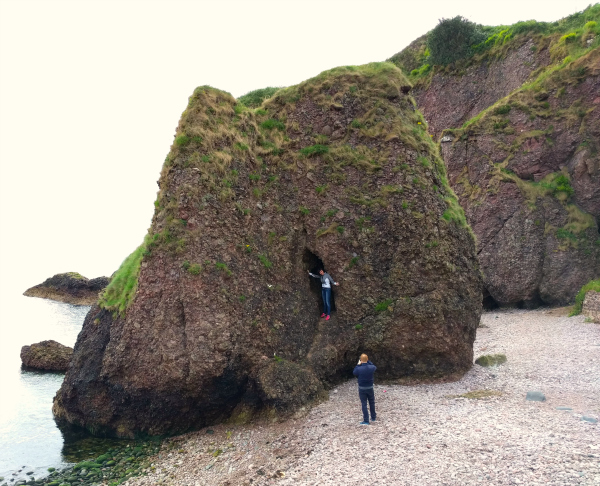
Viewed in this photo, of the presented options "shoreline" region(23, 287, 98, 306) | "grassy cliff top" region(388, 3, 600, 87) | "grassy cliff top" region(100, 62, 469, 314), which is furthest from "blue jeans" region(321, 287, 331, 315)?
"shoreline" region(23, 287, 98, 306)

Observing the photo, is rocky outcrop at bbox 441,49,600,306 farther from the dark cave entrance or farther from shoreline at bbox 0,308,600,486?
the dark cave entrance

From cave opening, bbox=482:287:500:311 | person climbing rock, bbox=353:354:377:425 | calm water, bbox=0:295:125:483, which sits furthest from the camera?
cave opening, bbox=482:287:500:311

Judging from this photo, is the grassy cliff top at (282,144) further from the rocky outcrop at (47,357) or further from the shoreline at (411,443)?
the rocky outcrop at (47,357)

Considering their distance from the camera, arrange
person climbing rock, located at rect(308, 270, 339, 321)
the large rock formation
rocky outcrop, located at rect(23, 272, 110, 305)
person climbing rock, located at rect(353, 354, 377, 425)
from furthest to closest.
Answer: rocky outcrop, located at rect(23, 272, 110, 305) < the large rock formation < person climbing rock, located at rect(308, 270, 339, 321) < person climbing rock, located at rect(353, 354, 377, 425)

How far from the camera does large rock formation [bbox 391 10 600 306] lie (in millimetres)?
31594

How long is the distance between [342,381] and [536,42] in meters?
40.7

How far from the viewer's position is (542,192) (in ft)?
109

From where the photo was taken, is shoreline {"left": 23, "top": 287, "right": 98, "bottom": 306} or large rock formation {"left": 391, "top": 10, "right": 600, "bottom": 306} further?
shoreline {"left": 23, "top": 287, "right": 98, "bottom": 306}

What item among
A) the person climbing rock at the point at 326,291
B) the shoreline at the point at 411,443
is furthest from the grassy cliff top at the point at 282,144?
the shoreline at the point at 411,443

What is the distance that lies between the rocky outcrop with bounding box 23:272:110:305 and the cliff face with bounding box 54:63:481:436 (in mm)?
58843

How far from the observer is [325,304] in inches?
725

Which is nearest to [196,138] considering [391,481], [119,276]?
[119,276]

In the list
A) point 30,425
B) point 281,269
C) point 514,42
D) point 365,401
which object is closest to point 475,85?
point 514,42

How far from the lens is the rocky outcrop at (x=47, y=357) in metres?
30.1
